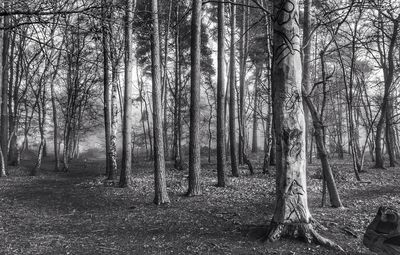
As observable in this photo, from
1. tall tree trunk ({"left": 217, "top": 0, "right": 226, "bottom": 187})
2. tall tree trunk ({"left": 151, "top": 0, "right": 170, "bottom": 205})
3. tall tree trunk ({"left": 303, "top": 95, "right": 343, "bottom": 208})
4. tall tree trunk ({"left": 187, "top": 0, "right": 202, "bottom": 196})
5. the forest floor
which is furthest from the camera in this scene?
tall tree trunk ({"left": 217, "top": 0, "right": 226, "bottom": 187})

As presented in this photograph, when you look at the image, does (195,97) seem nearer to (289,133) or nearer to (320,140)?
(320,140)

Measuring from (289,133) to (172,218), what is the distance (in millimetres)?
3537

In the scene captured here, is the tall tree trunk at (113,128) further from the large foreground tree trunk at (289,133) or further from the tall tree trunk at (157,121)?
the large foreground tree trunk at (289,133)

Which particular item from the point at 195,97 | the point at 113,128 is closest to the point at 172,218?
the point at 195,97

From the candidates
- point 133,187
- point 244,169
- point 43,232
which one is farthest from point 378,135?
point 43,232

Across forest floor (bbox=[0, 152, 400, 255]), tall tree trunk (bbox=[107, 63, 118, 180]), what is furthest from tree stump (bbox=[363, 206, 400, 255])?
tall tree trunk (bbox=[107, 63, 118, 180])

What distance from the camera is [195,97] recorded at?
9.36 meters

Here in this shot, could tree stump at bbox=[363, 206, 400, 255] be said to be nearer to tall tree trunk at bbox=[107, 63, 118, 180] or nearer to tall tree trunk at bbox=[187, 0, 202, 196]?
tall tree trunk at bbox=[187, 0, 202, 196]

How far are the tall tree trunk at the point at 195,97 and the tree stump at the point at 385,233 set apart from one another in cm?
602

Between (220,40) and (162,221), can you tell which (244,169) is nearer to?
(220,40)

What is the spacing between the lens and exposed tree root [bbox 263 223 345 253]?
4.94m

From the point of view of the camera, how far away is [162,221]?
708 centimetres

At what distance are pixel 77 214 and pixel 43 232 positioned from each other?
1.69m

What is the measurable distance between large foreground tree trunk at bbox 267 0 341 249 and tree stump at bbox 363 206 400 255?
1115mm
